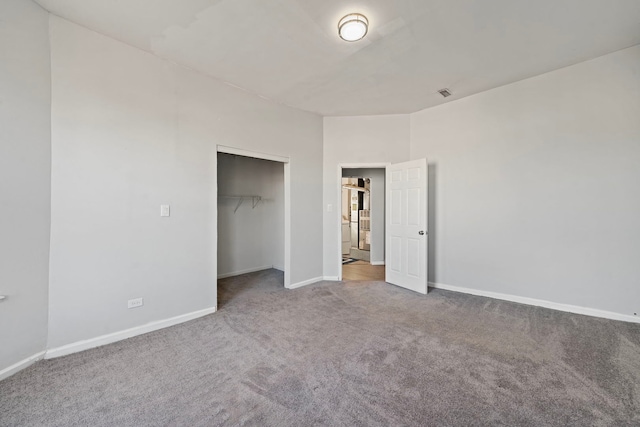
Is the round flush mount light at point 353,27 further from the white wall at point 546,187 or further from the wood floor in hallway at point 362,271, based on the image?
the wood floor in hallway at point 362,271

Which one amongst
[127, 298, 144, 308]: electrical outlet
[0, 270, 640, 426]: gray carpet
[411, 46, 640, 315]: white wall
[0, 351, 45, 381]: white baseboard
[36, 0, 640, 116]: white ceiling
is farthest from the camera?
[411, 46, 640, 315]: white wall

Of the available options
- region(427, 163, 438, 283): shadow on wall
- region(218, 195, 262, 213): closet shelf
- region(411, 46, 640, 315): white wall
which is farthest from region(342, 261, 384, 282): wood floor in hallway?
region(218, 195, 262, 213): closet shelf

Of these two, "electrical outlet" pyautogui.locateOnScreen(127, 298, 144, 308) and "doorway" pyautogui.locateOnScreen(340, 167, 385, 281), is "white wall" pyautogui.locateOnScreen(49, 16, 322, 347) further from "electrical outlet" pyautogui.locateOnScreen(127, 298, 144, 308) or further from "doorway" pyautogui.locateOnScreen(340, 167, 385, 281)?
"doorway" pyautogui.locateOnScreen(340, 167, 385, 281)

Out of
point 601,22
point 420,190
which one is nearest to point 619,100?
point 601,22

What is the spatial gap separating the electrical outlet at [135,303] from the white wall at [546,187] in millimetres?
3850

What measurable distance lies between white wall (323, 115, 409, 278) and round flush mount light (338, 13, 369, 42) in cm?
212

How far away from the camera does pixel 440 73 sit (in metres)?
3.00

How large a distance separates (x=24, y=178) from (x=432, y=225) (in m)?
4.53

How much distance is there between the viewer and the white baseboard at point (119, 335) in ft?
7.05

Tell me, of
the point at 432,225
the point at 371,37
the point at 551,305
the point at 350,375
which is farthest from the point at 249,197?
the point at 551,305

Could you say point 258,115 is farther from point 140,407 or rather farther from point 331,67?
point 140,407

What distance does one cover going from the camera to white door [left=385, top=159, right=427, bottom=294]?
12.4 ft

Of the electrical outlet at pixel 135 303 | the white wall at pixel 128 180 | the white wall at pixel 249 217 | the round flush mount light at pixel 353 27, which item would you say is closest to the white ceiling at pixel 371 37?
the round flush mount light at pixel 353 27

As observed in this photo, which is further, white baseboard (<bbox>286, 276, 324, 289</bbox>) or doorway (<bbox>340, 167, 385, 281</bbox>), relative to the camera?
doorway (<bbox>340, 167, 385, 281</bbox>)
